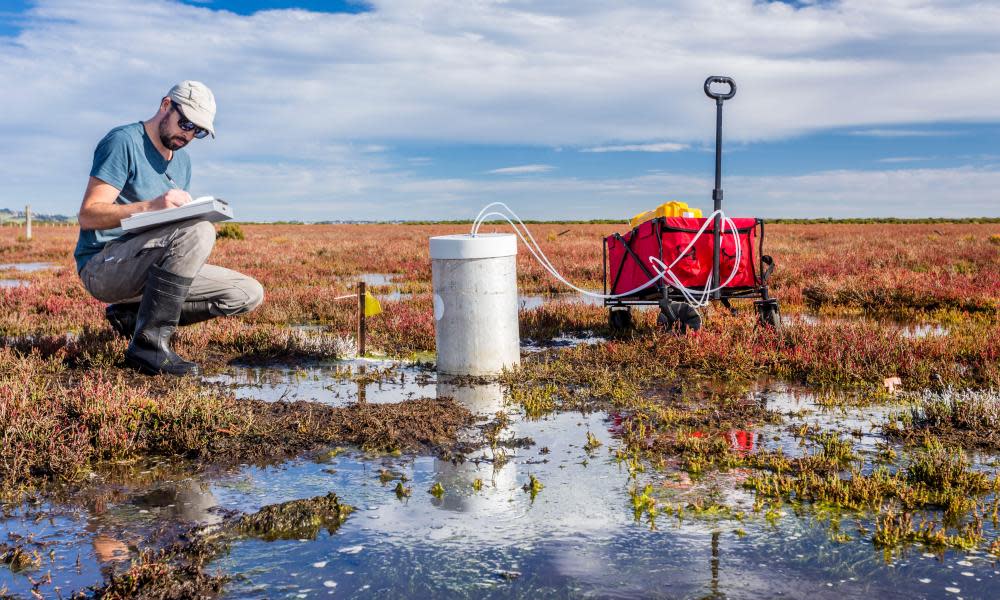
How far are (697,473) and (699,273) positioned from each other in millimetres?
4461

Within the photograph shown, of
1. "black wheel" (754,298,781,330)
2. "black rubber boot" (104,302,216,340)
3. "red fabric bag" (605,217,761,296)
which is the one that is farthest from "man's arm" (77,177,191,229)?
"black wheel" (754,298,781,330)

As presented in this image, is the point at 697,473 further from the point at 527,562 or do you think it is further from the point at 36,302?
the point at 36,302

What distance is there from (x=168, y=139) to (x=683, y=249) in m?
4.94

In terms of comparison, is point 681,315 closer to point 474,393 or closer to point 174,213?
point 474,393

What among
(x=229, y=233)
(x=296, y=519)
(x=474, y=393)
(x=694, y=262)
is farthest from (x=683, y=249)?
(x=229, y=233)

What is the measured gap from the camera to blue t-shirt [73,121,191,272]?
20.1 feet

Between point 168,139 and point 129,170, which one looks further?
point 168,139

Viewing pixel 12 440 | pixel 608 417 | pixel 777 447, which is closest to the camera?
pixel 12 440

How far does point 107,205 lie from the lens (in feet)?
20.0

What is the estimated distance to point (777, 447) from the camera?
183 inches

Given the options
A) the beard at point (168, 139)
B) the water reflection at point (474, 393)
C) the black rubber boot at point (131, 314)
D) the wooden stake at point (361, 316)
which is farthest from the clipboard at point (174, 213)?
the water reflection at point (474, 393)

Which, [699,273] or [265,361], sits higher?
[699,273]

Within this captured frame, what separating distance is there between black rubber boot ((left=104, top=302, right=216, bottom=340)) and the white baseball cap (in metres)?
1.68

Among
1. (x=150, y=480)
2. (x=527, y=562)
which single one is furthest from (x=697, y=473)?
(x=150, y=480)
